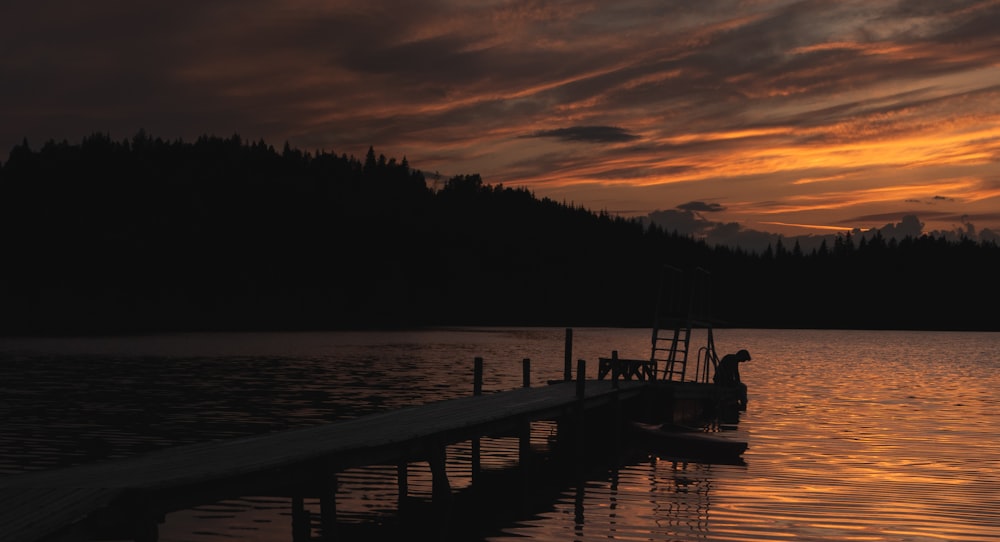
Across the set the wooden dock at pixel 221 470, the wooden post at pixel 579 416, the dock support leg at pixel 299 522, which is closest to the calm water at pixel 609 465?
the dock support leg at pixel 299 522

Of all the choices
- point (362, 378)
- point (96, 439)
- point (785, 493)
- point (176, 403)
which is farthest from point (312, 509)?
point (362, 378)

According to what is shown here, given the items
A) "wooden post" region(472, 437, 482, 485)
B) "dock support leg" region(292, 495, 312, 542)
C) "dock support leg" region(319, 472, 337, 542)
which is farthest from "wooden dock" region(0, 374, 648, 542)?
"wooden post" region(472, 437, 482, 485)

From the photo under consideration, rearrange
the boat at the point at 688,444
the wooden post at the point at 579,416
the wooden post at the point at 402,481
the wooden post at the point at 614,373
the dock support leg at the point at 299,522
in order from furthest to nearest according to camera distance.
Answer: the wooden post at the point at 614,373 → the wooden post at the point at 579,416 → the boat at the point at 688,444 → the wooden post at the point at 402,481 → the dock support leg at the point at 299,522

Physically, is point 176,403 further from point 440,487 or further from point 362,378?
point 440,487

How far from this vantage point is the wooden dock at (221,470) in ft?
45.6

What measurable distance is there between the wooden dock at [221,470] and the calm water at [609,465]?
165cm

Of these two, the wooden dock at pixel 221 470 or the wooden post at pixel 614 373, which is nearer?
the wooden dock at pixel 221 470

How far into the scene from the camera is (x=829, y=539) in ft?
68.8

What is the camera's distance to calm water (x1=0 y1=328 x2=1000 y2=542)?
73.4ft

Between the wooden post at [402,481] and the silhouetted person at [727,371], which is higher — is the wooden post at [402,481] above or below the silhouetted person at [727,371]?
below

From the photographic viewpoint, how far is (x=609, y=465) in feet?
106

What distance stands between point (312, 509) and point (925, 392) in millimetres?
52485

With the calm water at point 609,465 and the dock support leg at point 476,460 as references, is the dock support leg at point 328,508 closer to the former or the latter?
the calm water at point 609,465

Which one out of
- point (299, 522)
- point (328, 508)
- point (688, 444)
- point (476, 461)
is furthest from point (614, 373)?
point (328, 508)
